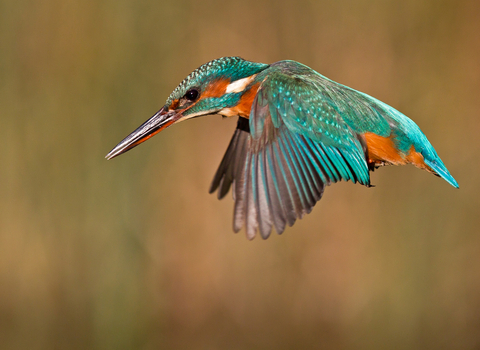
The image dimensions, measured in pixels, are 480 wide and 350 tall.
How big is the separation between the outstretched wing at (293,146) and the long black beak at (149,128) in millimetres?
192

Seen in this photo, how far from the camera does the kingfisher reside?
729 millimetres

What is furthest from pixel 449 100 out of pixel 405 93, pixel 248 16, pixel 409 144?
pixel 409 144

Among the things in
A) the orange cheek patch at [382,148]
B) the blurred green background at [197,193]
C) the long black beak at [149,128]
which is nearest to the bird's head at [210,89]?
the long black beak at [149,128]

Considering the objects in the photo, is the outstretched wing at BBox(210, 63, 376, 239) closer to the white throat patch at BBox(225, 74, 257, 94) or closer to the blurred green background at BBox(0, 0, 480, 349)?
the white throat patch at BBox(225, 74, 257, 94)

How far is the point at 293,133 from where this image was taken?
2.54 ft

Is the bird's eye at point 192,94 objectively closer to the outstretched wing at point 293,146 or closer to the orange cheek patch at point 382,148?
the outstretched wing at point 293,146

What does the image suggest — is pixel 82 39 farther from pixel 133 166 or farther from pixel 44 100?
pixel 133 166

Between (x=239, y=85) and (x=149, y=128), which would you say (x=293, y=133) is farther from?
(x=149, y=128)

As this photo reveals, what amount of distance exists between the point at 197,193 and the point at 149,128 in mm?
737

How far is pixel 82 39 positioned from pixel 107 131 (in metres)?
0.32

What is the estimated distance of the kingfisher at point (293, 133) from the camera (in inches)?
28.7

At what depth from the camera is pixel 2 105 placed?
1523 millimetres

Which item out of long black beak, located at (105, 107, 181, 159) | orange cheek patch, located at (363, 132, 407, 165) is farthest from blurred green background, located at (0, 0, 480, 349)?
orange cheek patch, located at (363, 132, 407, 165)

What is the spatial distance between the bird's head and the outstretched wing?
3.7 inches
